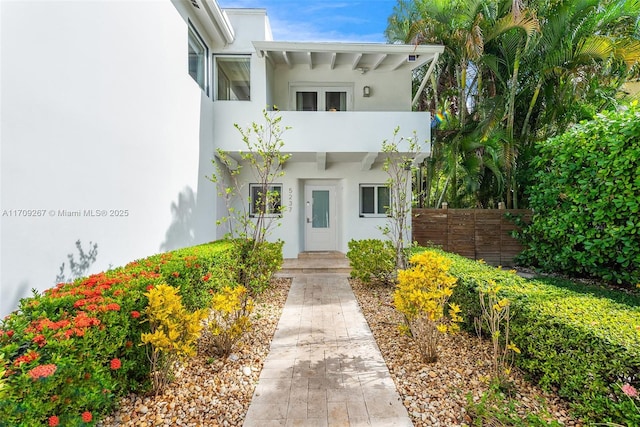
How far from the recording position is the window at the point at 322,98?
9.55m

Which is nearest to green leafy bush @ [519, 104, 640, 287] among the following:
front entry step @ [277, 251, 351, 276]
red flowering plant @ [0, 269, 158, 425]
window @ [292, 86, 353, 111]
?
front entry step @ [277, 251, 351, 276]

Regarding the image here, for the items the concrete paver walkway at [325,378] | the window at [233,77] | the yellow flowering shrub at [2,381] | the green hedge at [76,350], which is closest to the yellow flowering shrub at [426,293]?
the concrete paver walkway at [325,378]

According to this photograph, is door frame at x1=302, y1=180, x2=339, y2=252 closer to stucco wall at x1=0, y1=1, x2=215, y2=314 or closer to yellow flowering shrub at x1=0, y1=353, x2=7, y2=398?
stucco wall at x1=0, y1=1, x2=215, y2=314

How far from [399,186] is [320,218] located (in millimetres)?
4057

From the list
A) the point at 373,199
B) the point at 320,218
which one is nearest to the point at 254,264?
the point at 320,218

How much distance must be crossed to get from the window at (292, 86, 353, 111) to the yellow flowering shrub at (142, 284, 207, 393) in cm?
800

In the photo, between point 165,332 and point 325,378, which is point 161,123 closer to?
point 165,332

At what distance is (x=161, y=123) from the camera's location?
5.23m

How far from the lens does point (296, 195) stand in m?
9.64

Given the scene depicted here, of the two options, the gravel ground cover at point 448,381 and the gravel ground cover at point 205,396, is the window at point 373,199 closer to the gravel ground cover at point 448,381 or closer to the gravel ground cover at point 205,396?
the gravel ground cover at point 448,381

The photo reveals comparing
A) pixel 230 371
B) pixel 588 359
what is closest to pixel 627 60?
pixel 588 359

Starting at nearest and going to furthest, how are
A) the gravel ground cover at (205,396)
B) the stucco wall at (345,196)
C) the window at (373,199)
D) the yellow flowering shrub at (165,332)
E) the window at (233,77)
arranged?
the gravel ground cover at (205,396), the yellow flowering shrub at (165,332), the window at (233,77), the stucco wall at (345,196), the window at (373,199)

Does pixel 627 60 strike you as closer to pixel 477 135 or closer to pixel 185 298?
pixel 477 135

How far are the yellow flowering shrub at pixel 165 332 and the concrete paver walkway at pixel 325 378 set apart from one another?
2.73 feet
